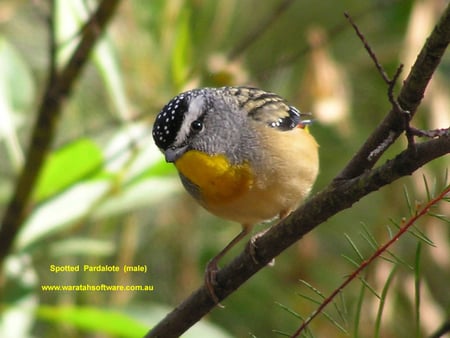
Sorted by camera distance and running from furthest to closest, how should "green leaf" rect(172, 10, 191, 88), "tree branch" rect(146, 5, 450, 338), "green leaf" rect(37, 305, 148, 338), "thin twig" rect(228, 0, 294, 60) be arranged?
"green leaf" rect(172, 10, 191, 88) → "thin twig" rect(228, 0, 294, 60) → "green leaf" rect(37, 305, 148, 338) → "tree branch" rect(146, 5, 450, 338)

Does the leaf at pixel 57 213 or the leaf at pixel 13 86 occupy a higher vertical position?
the leaf at pixel 13 86

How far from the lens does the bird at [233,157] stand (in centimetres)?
244

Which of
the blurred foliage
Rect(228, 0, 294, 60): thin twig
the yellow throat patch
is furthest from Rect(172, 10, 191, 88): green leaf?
the yellow throat patch

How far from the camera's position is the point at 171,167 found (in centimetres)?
305

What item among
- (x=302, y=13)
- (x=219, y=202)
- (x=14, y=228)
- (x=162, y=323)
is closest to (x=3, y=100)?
(x=14, y=228)

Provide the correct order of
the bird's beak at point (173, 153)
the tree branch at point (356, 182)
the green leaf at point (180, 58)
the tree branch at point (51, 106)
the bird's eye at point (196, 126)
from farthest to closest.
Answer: the green leaf at point (180, 58) → the tree branch at point (51, 106) → the bird's eye at point (196, 126) → the bird's beak at point (173, 153) → the tree branch at point (356, 182)

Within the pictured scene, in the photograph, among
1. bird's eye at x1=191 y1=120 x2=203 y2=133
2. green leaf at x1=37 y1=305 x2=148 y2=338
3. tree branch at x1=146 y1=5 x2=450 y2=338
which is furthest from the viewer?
green leaf at x1=37 y1=305 x2=148 y2=338

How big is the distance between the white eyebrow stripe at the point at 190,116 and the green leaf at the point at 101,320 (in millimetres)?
699

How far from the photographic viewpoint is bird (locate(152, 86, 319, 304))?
8.02ft

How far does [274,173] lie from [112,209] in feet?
2.87

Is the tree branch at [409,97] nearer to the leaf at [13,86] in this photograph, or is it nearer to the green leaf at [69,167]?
the green leaf at [69,167]

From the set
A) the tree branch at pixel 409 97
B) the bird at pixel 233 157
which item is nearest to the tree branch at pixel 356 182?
the tree branch at pixel 409 97

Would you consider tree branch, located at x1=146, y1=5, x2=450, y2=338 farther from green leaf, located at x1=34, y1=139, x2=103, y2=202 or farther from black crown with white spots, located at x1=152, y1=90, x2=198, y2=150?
green leaf, located at x1=34, y1=139, x2=103, y2=202

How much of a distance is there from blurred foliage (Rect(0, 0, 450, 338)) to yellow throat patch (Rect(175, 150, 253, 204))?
23.5 inches
